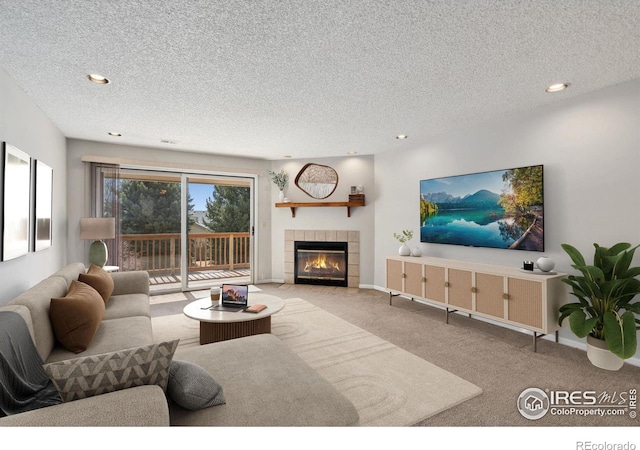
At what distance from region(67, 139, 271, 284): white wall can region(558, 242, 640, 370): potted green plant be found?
4615mm

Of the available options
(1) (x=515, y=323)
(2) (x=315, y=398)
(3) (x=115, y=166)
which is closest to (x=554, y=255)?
(1) (x=515, y=323)

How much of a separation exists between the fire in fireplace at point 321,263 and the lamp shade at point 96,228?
291 centimetres

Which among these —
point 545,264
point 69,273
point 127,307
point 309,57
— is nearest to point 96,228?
point 69,273

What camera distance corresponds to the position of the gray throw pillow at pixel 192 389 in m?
1.23

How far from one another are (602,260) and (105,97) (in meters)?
4.54

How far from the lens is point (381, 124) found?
3.77m

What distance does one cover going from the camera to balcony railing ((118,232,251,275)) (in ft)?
16.3

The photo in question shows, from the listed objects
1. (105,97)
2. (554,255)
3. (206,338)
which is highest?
(105,97)

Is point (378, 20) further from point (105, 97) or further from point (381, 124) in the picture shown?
point (105, 97)

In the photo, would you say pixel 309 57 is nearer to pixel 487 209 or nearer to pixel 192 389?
pixel 192 389

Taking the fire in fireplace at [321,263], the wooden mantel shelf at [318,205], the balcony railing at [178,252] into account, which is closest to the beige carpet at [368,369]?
the balcony railing at [178,252]

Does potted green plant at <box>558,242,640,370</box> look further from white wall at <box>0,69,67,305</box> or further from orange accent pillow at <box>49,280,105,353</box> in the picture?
white wall at <box>0,69,67,305</box>

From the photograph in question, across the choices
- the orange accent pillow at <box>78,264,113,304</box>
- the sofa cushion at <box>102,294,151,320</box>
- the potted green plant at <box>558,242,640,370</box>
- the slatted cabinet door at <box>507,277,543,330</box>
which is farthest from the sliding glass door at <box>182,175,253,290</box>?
the potted green plant at <box>558,242,640,370</box>
